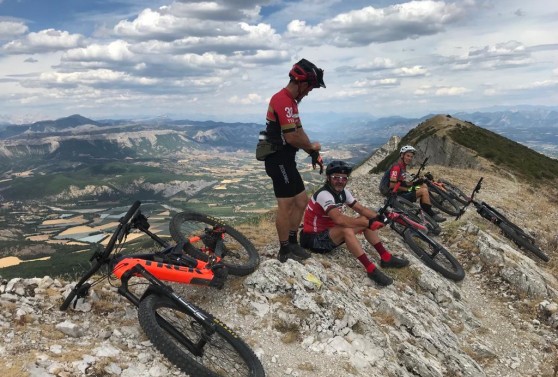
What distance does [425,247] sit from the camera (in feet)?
47.3

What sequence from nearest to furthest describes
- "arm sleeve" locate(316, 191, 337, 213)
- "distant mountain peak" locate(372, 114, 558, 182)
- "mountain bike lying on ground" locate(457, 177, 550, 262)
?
"arm sleeve" locate(316, 191, 337, 213), "mountain bike lying on ground" locate(457, 177, 550, 262), "distant mountain peak" locate(372, 114, 558, 182)

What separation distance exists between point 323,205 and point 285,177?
1.52 m

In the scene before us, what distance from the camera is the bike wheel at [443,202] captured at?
18.4 m

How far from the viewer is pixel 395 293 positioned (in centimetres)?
1038

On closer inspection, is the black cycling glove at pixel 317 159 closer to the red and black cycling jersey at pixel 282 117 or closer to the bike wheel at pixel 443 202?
the red and black cycling jersey at pixel 282 117

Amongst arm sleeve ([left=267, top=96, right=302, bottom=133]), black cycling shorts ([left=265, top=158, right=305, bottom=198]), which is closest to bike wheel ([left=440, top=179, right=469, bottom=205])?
black cycling shorts ([left=265, top=158, right=305, bottom=198])

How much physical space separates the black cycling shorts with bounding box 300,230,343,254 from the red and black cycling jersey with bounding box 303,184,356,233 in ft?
0.42

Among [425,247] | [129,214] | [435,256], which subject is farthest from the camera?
[425,247]

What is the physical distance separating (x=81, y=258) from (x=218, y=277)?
442ft

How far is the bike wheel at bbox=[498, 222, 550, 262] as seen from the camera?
15.4m

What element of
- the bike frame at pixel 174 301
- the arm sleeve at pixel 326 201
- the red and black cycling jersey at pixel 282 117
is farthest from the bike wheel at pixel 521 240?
the bike frame at pixel 174 301

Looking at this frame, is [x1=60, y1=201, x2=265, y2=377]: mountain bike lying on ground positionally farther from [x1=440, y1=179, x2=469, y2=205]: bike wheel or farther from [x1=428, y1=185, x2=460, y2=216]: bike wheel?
[x1=440, y1=179, x2=469, y2=205]: bike wheel

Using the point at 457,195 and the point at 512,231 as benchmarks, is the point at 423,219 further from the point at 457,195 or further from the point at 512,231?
the point at 457,195

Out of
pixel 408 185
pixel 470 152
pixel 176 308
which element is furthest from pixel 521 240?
pixel 470 152
